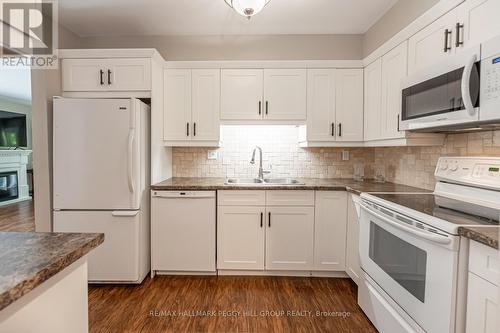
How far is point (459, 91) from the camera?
1461mm

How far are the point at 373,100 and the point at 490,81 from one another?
4.67 feet

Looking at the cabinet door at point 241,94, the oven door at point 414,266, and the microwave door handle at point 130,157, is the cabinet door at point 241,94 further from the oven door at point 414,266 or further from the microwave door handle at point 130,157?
the oven door at point 414,266

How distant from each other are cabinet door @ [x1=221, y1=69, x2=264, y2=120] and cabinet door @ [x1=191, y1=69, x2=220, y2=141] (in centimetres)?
8

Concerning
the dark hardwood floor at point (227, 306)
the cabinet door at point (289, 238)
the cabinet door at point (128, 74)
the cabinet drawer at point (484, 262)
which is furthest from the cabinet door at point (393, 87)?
the cabinet door at point (128, 74)

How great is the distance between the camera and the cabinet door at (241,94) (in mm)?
2904

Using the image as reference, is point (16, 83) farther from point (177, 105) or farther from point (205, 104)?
point (205, 104)

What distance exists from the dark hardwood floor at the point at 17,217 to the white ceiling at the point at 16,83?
2633 millimetres

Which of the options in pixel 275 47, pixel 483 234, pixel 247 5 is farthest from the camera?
pixel 275 47

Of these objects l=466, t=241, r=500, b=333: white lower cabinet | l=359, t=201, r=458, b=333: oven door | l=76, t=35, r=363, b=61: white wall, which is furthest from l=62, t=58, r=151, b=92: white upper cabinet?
l=466, t=241, r=500, b=333: white lower cabinet

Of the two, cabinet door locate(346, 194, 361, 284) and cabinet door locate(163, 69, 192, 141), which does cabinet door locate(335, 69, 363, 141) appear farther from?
cabinet door locate(163, 69, 192, 141)

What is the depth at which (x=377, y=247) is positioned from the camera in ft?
6.22

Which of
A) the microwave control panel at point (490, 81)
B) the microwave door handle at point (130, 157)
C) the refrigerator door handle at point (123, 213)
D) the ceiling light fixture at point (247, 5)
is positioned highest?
the ceiling light fixture at point (247, 5)

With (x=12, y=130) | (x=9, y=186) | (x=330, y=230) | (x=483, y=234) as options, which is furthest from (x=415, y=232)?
(x=12, y=130)

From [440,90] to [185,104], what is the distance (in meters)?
2.30
